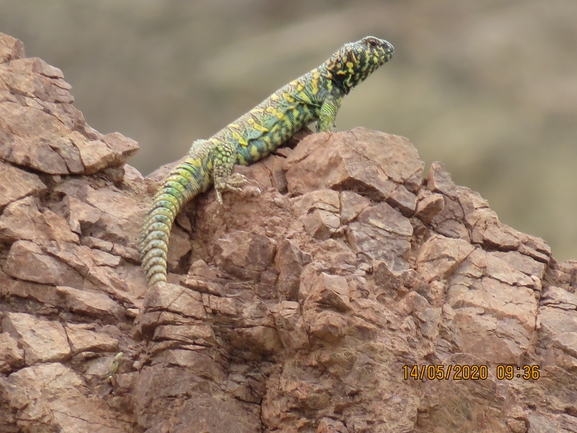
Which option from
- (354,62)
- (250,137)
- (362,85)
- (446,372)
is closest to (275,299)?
(446,372)

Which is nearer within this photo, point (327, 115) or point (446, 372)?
point (446, 372)

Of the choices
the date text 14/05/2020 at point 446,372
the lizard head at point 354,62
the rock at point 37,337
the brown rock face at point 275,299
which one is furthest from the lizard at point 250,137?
the date text 14/05/2020 at point 446,372

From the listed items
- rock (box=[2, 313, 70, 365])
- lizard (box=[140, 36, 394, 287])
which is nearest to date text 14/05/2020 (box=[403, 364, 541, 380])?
lizard (box=[140, 36, 394, 287])

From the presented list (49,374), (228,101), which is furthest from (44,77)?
(228,101)

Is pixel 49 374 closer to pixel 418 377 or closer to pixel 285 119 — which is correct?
pixel 418 377

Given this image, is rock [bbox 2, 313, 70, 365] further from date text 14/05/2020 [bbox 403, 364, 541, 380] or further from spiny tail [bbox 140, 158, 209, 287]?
date text 14/05/2020 [bbox 403, 364, 541, 380]

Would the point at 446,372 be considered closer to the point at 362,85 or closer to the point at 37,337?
the point at 37,337

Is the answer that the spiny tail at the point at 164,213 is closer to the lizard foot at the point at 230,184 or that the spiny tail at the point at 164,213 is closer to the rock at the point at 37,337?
the lizard foot at the point at 230,184
